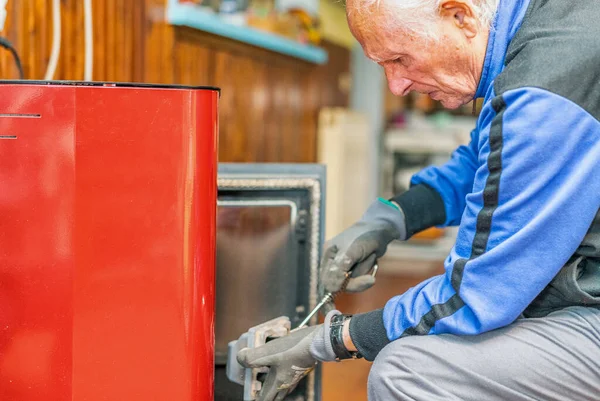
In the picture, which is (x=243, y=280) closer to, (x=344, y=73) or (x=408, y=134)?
(x=344, y=73)

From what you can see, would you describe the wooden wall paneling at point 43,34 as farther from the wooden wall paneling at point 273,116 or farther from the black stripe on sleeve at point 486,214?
the wooden wall paneling at point 273,116

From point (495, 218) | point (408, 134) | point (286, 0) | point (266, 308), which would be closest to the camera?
point (495, 218)

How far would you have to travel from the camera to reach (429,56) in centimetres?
105

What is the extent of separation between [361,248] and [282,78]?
6.89 feet

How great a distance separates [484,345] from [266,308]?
1.74 feet

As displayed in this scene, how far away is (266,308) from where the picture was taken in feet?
4.68

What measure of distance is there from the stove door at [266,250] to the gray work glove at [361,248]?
0.18ft

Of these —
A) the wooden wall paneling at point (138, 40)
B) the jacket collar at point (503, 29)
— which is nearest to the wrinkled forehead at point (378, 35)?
the jacket collar at point (503, 29)

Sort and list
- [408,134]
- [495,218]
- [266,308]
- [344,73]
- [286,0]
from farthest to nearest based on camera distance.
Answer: [408,134] → [344,73] → [286,0] → [266,308] → [495,218]

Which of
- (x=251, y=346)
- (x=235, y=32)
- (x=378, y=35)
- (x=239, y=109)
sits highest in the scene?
(x=235, y=32)

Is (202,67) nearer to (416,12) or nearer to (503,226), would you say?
(416,12)

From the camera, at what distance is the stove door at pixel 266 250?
4.57 ft

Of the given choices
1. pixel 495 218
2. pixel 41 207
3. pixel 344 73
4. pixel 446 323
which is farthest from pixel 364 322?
pixel 344 73

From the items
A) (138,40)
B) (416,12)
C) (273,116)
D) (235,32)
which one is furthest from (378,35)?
(273,116)
